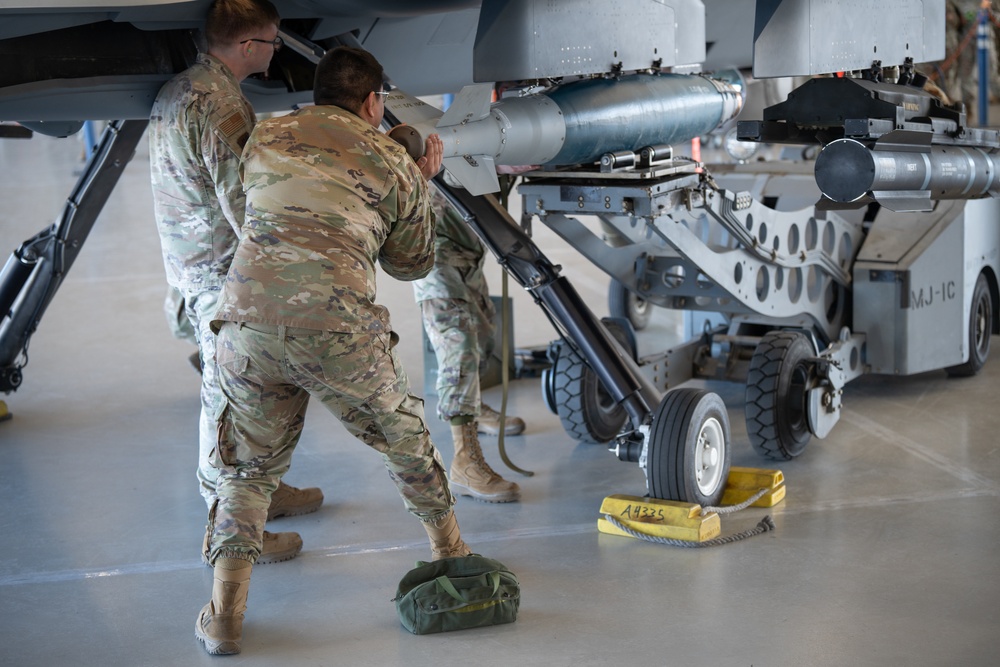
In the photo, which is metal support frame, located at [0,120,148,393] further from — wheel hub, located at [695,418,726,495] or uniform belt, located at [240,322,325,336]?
wheel hub, located at [695,418,726,495]

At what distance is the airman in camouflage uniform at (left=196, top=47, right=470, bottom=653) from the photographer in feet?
11.0

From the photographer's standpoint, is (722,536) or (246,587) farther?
(722,536)

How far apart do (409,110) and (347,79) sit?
1.76ft

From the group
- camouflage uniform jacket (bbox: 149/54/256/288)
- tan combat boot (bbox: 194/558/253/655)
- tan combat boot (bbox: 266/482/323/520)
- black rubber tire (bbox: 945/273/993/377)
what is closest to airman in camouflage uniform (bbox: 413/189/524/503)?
tan combat boot (bbox: 266/482/323/520)

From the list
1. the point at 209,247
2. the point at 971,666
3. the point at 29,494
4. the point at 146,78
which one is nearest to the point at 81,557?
the point at 29,494

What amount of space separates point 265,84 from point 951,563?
3.54m

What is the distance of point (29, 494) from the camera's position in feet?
17.0

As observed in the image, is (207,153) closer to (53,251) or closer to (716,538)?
(716,538)

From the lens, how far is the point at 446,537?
390 cm

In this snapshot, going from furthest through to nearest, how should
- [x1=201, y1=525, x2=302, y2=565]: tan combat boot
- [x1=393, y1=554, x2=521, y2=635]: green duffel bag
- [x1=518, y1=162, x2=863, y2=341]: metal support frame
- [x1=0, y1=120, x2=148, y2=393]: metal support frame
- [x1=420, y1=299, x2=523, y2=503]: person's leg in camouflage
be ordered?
[x1=0, y1=120, x2=148, y2=393]: metal support frame, [x1=420, y1=299, x2=523, y2=503]: person's leg in camouflage, [x1=518, y1=162, x2=863, y2=341]: metal support frame, [x1=201, y1=525, x2=302, y2=565]: tan combat boot, [x1=393, y1=554, x2=521, y2=635]: green duffel bag

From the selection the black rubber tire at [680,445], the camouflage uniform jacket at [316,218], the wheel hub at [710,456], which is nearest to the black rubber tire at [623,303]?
the wheel hub at [710,456]

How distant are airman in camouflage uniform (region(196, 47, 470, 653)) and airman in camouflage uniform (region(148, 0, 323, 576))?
0.43 metres

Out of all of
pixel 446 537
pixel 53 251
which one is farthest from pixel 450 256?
pixel 53 251

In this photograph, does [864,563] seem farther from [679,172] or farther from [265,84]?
[265,84]
